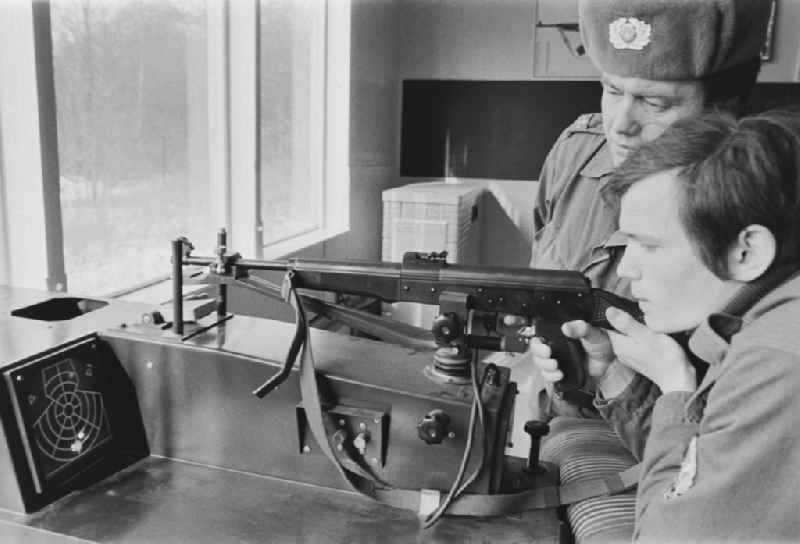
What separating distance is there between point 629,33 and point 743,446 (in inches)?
A: 28.6

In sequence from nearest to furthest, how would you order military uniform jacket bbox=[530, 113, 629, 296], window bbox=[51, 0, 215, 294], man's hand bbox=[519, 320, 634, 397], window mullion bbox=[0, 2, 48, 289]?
man's hand bbox=[519, 320, 634, 397] < military uniform jacket bbox=[530, 113, 629, 296] < window mullion bbox=[0, 2, 48, 289] < window bbox=[51, 0, 215, 294]

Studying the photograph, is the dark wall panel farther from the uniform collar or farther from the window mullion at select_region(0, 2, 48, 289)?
the uniform collar

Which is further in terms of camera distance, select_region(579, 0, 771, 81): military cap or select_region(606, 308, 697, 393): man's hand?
select_region(579, 0, 771, 81): military cap

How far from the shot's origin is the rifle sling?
1.00 m

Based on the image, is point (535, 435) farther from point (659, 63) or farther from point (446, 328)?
point (659, 63)

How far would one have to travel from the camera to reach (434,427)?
95 centimetres

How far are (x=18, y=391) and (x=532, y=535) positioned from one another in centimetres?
72

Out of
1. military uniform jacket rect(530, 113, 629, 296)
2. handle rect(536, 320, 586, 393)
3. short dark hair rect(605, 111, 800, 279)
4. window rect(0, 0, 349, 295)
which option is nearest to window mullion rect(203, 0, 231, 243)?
window rect(0, 0, 349, 295)

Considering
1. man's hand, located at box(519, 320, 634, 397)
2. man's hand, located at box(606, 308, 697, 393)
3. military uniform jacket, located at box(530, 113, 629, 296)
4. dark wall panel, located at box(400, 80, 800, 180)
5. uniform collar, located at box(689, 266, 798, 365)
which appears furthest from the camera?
dark wall panel, located at box(400, 80, 800, 180)

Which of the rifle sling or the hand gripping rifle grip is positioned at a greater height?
the hand gripping rifle grip

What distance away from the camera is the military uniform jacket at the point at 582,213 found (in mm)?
1340

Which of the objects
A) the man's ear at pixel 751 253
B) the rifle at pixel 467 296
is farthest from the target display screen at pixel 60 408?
the man's ear at pixel 751 253

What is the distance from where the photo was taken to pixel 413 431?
1.01 meters

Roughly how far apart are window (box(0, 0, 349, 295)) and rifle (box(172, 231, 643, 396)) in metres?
1.02
